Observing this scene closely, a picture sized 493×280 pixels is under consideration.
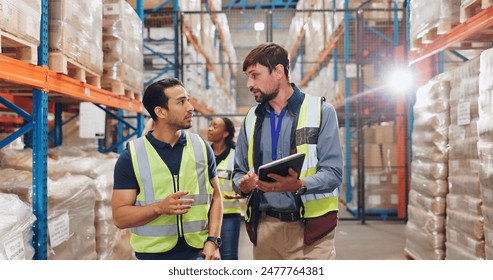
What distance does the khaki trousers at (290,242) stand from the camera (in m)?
2.38

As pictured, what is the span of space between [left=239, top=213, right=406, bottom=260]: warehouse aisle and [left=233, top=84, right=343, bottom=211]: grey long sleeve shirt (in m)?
3.72

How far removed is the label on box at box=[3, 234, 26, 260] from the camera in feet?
8.50

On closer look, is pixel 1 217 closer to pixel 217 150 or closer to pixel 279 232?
pixel 279 232

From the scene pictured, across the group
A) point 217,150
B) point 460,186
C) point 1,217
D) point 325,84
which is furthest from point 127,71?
point 325,84

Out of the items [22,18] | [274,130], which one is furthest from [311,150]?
[22,18]

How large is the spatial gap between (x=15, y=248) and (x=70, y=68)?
67.6 inches

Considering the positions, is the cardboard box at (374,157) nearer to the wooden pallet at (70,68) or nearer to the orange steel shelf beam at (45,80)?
the orange steel shelf beam at (45,80)

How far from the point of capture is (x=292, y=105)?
2.46 meters

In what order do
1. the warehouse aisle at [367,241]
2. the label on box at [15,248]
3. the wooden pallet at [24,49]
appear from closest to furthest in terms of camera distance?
the label on box at [15,248] < the wooden pallet at [24,49] < the warehouse aisle at [367,241]

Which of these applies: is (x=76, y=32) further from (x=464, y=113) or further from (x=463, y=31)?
(x=464, y=113)

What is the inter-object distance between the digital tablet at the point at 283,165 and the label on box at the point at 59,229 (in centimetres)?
193

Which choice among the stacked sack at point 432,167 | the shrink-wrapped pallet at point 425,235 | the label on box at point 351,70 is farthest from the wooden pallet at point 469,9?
the label on box at point 351,70

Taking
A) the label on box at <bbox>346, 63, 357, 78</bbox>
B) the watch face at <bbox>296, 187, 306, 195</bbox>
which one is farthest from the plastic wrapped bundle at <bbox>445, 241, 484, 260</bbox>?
the label on box at <bbox>346, 63, 357, 78</bbox>
